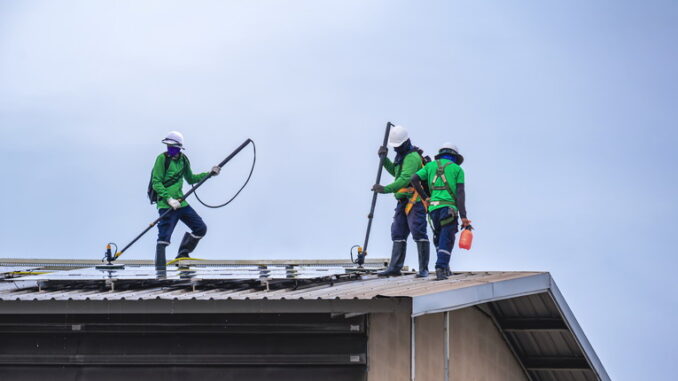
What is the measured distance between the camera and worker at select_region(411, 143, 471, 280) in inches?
648

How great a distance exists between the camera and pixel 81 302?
13711 mm

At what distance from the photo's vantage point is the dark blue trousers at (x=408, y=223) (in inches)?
679

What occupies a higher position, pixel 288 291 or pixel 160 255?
pixel 160 255

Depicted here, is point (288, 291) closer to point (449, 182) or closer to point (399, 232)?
point (449, 182)

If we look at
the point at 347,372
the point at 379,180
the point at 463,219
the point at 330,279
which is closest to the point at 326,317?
the point at 347,372

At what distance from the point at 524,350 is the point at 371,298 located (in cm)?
648

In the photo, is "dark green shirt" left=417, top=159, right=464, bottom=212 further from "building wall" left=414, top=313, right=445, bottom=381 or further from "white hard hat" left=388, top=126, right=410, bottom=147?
"building wall" left=414, top=313, right=445, bottom=381

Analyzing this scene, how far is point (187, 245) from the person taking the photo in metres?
20.0

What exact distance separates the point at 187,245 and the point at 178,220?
0.81 meters

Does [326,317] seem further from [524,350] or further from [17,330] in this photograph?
[524,350]

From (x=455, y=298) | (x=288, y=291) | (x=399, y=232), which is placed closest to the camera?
(x=455, y=298)

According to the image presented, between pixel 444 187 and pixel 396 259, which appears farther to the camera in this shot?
pixel 396 259

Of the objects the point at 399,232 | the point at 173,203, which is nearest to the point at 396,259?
the point at 399,232

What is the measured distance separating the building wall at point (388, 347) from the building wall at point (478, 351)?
1.87m
